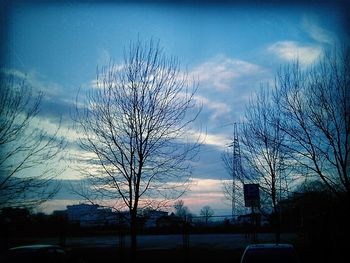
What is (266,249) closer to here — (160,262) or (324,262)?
(324,262)

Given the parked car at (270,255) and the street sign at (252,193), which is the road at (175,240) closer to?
the street sign at (252,193)

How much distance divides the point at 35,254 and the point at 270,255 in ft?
13.0

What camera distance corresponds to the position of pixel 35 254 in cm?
715

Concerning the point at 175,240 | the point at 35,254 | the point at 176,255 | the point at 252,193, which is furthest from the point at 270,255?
the point at 175,240

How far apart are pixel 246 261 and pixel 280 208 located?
30.3 ft

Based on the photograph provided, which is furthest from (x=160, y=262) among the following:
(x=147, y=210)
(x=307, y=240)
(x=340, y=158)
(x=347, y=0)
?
(x=347, y=0)

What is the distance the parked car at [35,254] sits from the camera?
6804mm

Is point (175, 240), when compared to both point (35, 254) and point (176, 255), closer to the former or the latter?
point (176, 255)

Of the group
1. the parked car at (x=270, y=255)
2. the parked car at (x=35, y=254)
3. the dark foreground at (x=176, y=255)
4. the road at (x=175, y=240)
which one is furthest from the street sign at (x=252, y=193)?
the road at (x=175, y=240)

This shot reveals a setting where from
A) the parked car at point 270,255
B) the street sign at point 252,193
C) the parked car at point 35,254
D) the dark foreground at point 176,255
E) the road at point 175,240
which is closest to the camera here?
the parked car at point 270,255

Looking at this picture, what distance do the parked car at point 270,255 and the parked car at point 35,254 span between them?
346cm

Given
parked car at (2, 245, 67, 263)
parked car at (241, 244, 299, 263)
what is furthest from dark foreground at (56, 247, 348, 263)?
parked car at (241, 244, 299, 263)

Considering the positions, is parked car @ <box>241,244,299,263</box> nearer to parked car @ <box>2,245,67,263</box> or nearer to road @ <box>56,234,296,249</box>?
parked car @ <box>2,245,67,263</box>

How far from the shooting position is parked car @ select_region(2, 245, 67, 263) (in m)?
6.80
